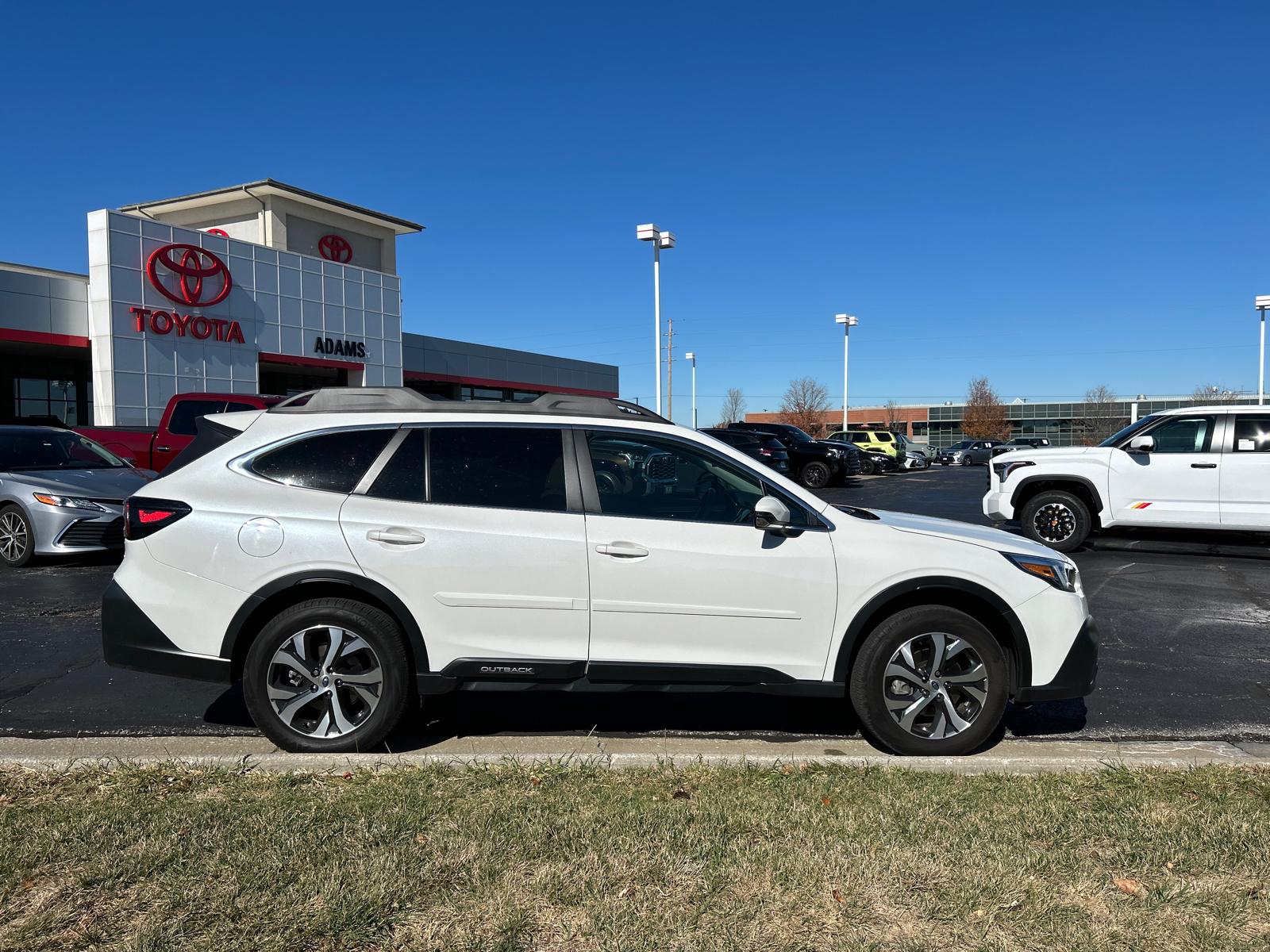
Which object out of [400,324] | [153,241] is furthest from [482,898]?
[400,324]

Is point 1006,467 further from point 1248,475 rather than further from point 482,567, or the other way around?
point 482,567

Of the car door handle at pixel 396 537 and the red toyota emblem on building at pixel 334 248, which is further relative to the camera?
the red toyota emblem on building at pixel 334 248

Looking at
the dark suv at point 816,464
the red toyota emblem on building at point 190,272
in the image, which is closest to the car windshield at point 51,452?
the dark suv at point 816,464

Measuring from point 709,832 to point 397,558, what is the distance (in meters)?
1.90

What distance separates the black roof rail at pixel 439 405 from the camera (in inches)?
183

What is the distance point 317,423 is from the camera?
4621 millimetres

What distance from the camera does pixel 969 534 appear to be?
465 centimetres

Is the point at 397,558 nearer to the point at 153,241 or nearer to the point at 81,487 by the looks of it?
the point at 81,487

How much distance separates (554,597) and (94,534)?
801 cm

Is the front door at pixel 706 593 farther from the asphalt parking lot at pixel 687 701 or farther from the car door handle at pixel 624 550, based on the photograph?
the asphalt parking lot at pixel 687 701

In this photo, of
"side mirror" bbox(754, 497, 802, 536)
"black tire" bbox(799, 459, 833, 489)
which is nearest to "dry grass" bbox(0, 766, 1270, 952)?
"side mirror" bbox(754, 497, 802, 536)

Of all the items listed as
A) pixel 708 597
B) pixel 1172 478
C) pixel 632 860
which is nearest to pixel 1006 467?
pixel 1172 478

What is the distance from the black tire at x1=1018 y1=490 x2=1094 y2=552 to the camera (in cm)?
1168

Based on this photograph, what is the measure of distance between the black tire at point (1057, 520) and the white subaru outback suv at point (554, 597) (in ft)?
25.8
